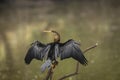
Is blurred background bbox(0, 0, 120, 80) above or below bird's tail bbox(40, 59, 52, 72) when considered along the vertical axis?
below

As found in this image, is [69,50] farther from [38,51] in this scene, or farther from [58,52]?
[38,51]

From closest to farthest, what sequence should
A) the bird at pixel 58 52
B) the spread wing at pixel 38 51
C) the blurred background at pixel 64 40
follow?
the bird at pixel 58 52 < the spread wing at pixel 38 51 < the blurred background at pixel 64 40

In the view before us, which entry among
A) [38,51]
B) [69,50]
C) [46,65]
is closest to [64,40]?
[38,51]

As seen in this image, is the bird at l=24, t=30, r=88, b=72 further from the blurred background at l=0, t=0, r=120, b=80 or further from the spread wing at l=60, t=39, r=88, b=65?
the blurred background at l=0, t=0, r=120, b=80

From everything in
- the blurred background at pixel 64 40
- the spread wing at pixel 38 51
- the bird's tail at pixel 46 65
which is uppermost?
the spread wing at pixel 38 51

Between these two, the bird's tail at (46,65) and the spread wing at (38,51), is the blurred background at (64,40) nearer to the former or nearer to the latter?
the spread wing at (38,51)

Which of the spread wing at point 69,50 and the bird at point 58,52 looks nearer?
the bird at point 58,52

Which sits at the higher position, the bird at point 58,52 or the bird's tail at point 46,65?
the bird at point 58,52

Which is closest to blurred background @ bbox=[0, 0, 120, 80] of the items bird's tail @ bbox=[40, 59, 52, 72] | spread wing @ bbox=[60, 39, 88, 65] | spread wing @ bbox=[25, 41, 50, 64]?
spread wing @ bbox=[25, 41, 50, 64]

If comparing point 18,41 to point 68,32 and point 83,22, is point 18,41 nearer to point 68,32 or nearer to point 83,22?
point 68,32

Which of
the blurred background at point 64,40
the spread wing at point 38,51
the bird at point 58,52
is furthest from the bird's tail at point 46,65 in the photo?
the blurred background at point 64,40

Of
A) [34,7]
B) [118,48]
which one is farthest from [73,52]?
[34,7]
